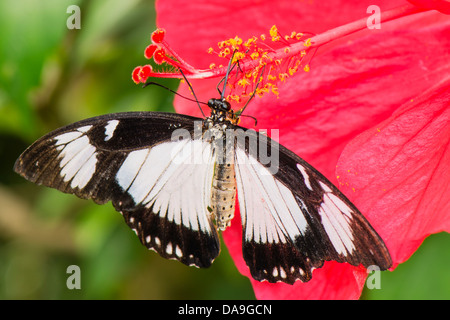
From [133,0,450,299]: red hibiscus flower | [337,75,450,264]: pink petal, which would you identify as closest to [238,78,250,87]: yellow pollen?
[133,0,450,299]: red hibiscus flower

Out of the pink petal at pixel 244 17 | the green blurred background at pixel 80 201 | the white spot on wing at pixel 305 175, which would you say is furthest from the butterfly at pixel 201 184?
the green blurred background at pixel 80 201

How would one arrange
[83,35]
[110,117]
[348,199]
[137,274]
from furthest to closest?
[137,274] → [83,35] → [110,117] → [348,199]

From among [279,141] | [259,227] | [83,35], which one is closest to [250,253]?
[259,227]

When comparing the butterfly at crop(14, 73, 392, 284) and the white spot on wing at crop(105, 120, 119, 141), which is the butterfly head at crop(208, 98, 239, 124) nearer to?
the butterfly at crop(14, 73, 392, 284)

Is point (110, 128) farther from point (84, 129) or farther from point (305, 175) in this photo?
point (305, 175)

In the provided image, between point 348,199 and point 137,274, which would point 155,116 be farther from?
point 137,274
